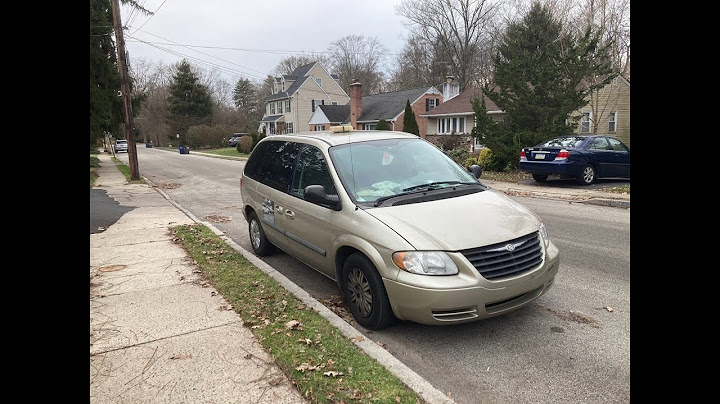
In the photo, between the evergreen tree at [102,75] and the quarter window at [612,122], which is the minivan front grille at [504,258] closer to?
the evergreen tree at [102,75]

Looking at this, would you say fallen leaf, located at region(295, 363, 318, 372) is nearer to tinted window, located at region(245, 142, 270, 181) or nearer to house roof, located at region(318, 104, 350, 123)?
tinted window, located at region(245, 142, 270, 181)

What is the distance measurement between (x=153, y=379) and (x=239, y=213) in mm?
7855

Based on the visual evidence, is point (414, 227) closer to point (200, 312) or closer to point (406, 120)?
point (200, 312)

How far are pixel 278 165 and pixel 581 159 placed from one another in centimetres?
1076

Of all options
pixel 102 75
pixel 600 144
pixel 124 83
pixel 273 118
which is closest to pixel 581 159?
pixel 600 144

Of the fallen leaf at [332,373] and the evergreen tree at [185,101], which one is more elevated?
the evergreen tree at [185,101]

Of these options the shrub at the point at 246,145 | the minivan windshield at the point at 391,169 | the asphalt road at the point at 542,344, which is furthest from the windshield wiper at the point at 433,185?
the shrub at the point at 246,145

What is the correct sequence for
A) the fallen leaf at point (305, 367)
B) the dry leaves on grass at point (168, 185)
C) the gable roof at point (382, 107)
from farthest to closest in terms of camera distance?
the gable roof at point (382, 107) < the dry leaves on grass at point (168, 185) < the fallen leaf at point (305, 367)

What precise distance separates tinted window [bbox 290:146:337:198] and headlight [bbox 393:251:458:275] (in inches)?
51.6

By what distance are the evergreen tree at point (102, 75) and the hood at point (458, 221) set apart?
893 inches

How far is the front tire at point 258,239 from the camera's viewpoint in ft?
21.2

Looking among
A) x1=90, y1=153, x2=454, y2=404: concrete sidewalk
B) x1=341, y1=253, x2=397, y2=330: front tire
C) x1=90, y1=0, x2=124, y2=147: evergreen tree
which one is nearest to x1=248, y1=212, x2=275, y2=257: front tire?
x1=90, y1=153, x2=454, y2=404: concrete sidewalk

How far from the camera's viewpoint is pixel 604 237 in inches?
281
